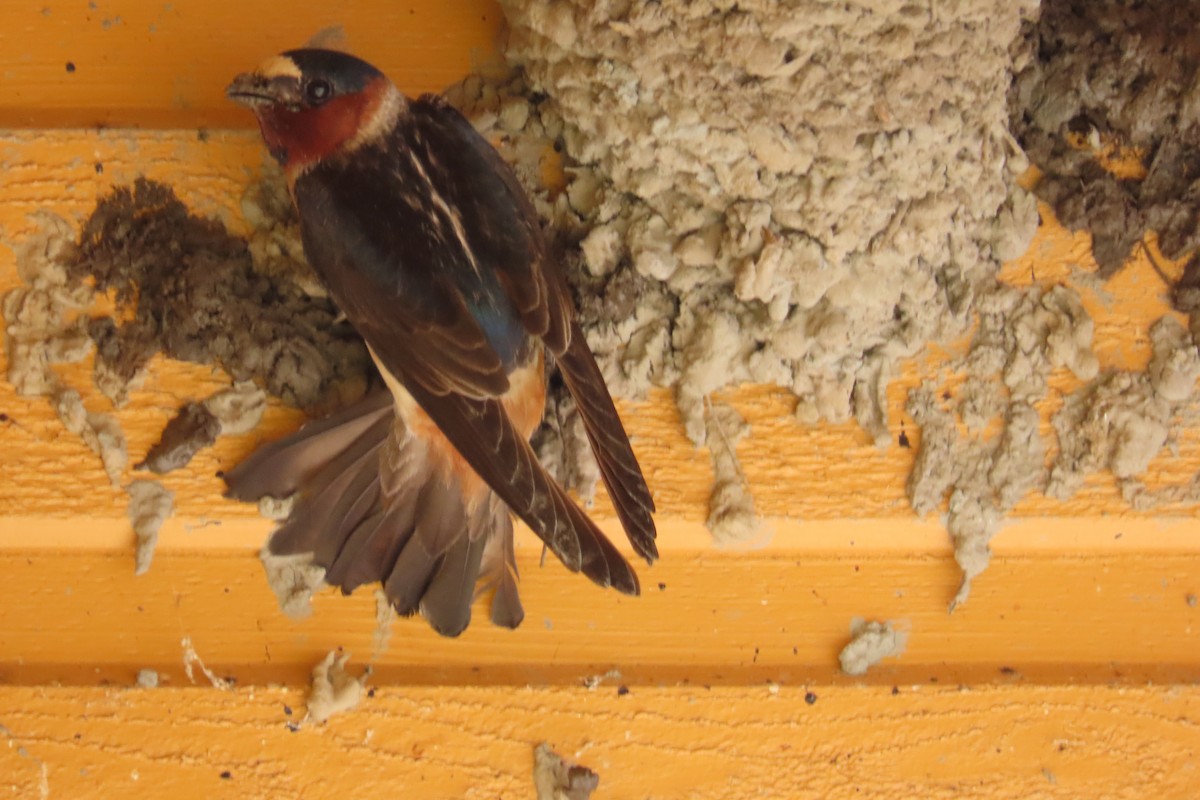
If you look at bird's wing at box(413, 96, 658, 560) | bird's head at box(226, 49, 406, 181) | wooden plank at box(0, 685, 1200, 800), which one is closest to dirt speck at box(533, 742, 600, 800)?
wooden plank at box(0, 685, 1200, 800)

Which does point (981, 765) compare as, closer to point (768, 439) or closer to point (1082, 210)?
point (768, 439)

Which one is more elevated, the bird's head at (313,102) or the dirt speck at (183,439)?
the bird's head at (313,102)

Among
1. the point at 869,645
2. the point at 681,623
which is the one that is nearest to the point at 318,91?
the point at 681,623

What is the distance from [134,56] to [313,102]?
1.52 ft

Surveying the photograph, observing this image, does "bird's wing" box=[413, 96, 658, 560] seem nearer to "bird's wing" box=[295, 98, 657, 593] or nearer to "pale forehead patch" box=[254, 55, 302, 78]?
"bird's wing" box=[295, 98, 657, 593]

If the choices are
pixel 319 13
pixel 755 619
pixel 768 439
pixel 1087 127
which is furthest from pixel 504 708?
pixel 1087 127

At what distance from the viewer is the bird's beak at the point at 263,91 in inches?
70.6

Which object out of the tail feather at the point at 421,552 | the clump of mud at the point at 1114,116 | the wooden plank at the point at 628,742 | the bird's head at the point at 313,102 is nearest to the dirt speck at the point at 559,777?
the wooden plank at the point at 628,742

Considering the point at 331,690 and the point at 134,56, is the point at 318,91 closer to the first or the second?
the point at 134,56

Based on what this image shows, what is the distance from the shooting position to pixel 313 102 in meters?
1.83

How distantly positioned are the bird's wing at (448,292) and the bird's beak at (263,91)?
12 cm

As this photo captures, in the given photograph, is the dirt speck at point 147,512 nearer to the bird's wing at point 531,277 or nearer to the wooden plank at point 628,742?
the wooden plank at point 628,742

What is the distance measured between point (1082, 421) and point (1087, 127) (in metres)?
0.54

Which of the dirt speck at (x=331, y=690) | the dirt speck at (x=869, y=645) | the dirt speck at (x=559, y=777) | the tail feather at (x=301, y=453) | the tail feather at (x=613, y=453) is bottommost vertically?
the dirt speck at (x=559, y=777)
